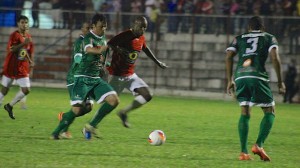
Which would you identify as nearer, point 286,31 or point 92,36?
point 92,36

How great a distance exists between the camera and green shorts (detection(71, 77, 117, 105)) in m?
13.7

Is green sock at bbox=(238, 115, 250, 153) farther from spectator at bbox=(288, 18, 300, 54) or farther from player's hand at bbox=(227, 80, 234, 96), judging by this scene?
spectator at bbox=(288, 18, 300, 54)

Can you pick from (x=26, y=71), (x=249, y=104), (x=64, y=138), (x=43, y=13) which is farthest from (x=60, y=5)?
(x=249, y=104)

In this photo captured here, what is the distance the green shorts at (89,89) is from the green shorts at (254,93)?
2.42m

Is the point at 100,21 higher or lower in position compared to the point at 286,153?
higher

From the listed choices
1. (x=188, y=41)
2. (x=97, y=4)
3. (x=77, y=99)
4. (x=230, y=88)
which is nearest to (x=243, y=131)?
(x=230, y=88)

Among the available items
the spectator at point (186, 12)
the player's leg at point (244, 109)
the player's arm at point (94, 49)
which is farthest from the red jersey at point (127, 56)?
the spectator at point (186, 12)

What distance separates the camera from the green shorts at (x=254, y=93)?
12.2 metres

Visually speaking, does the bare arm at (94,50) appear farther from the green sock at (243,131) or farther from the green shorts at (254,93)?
the green sock at (243,131)

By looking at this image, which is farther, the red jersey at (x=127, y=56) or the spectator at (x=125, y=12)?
the spectator at (x=125, y=12)

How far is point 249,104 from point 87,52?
2894mm

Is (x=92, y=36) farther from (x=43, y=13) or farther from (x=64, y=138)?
(x=43, y=13)

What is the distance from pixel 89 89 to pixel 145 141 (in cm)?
147

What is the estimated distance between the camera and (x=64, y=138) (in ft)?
47.0
